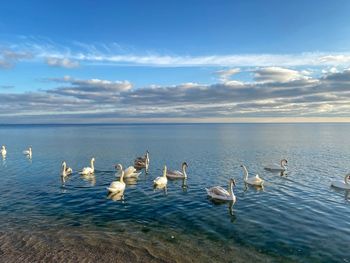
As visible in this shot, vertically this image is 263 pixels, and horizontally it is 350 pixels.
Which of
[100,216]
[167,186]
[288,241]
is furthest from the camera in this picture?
[167,186]

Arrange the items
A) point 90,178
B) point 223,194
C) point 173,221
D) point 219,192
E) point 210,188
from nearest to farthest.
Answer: point 173,221
point 223,194
point 219,192
point 210,188
point 90,178

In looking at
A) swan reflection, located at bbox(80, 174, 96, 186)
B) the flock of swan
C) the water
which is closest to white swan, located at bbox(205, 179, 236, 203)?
the flock of swan

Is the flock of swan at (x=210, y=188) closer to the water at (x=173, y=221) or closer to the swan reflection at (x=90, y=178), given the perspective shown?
the swan reflection at (x=90, y=178)

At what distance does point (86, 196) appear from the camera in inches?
980

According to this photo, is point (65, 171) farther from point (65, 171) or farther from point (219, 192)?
point (219, 192)

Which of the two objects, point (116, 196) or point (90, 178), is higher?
point (116, 196)

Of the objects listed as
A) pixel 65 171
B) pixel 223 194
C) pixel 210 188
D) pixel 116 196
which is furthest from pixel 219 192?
pixel 65 171

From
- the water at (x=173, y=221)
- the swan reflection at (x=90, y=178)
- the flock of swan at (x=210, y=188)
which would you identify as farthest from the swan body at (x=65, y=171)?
the swan reflection at (x=90, y=178)

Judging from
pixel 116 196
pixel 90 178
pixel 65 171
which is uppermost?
pixel 65 171

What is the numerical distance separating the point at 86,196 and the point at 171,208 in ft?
23.4

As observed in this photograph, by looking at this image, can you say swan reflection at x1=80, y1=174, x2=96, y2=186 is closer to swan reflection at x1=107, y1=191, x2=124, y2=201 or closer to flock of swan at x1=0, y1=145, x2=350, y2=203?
flock of swan at x1=0, y1=145, x2=350, y2=203

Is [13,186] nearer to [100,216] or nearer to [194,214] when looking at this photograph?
[100,216]

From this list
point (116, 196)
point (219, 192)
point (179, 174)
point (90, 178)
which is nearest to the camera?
point (219, 192)

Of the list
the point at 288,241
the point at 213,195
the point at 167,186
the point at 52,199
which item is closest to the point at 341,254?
the point at 288,241
